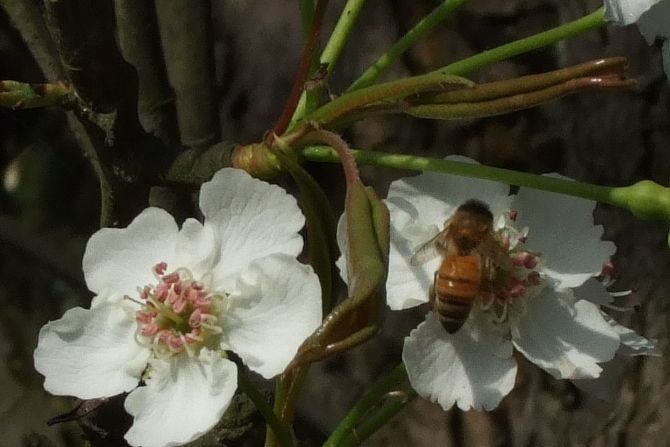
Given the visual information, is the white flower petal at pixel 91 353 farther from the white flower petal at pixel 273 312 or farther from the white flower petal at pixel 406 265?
the white flower petal at pixel 406 265

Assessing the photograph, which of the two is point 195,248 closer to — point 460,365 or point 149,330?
point 149,330

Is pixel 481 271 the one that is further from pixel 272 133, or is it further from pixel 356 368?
pixel 356 368

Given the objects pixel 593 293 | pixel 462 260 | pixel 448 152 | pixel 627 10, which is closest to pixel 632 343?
pixel 593 293

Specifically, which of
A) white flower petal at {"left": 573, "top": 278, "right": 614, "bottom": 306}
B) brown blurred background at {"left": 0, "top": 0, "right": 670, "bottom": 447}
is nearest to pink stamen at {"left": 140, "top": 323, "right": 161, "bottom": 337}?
white flower petal at {"left": 573, "top": 278, "right": 614, "bottom": 306}

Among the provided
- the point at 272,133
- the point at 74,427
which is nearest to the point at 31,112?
the point at 74,427

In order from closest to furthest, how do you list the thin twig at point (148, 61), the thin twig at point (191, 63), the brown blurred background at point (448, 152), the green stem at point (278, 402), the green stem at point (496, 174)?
the green stem at point (496, 174), the green stem at point (278, 402), the thin twig at point (148, 61), the thin twig at point (191, 63), the brown blurred background at point (448, 152)

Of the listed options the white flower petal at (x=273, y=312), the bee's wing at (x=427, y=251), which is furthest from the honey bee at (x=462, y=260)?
the white flower petal at (x=273, y=312)
